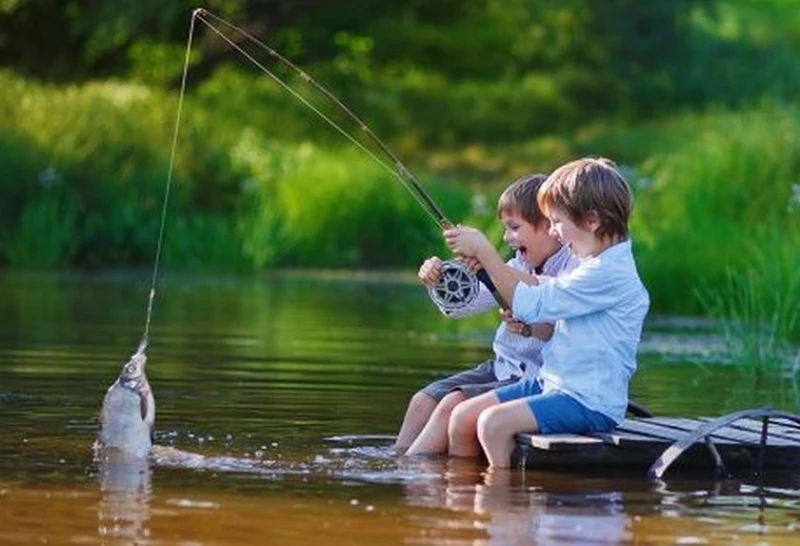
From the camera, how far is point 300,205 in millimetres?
28344

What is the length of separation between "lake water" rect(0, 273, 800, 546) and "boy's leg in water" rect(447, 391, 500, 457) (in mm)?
104

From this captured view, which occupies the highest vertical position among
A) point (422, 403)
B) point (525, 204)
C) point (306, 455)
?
point (525, 204)

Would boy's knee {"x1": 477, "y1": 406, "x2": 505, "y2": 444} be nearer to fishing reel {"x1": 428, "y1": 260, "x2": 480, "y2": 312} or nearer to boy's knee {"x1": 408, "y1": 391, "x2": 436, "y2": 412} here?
fishing reel {"x1": 428, "y1": 260, "x2": 480, "y2": 312}

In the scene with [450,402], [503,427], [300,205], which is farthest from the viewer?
[300,205]

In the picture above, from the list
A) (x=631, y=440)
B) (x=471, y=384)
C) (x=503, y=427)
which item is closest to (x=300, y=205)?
(x=471, y=384)

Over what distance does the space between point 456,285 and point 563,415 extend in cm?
62

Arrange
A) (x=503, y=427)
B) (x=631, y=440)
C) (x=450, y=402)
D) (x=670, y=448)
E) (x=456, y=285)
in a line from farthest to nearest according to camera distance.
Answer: (x=450, y=402), (x=456, y=285), (x=503, y=427), (x=631, y=440), (x=670, y=448)

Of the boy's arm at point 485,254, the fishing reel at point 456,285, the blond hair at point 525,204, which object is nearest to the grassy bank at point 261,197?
the blond hair at point 525,204

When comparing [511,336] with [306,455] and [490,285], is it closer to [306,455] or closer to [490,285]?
[490,285]

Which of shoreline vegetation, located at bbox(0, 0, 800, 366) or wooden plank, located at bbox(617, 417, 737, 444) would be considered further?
shoreline vegetation, located at bbox(0, 0, 800, 366)

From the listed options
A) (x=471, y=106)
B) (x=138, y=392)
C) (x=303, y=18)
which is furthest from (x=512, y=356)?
(x=471, y=106)

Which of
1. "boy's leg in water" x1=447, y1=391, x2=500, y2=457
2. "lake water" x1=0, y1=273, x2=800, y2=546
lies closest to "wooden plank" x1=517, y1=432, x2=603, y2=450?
"lake water" x1=0, y1=273, x2=800, y2=546

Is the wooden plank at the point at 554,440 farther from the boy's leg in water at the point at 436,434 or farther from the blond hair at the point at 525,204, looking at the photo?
the blond hair at the point at 525,204

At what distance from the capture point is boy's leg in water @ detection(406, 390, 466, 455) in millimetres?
9859
